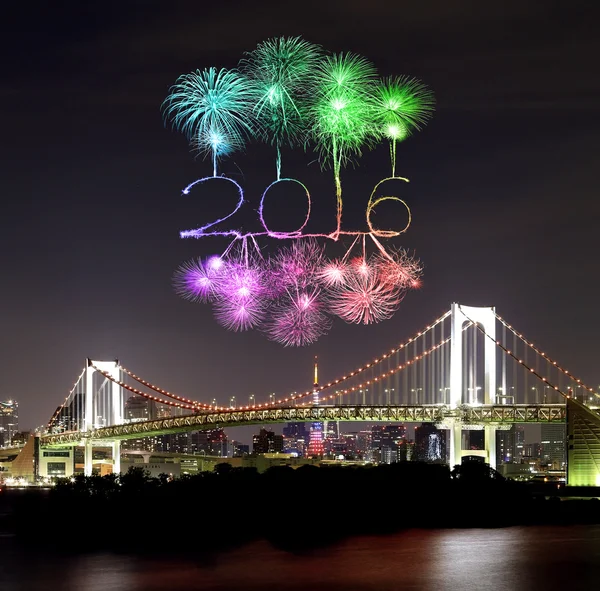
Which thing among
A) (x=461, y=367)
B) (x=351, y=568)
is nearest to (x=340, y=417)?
(x=461, y=367)

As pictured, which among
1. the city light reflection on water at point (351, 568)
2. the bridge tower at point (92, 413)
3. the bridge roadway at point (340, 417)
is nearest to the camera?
the city light reflection on water at point (351, 568)

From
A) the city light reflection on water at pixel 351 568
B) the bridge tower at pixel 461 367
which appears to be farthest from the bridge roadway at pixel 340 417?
the city light reflection on water at pixel 351 568

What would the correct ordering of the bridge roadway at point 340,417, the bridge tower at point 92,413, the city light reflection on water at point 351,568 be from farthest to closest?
the bridge tower at point 92,413 < the bridge roadway at point 340,417 < the city light reflection on water at point 351,568

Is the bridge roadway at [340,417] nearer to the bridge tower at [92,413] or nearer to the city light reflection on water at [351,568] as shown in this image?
the bridge tower at [92,413]

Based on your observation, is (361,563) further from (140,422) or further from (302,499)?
(140,422)

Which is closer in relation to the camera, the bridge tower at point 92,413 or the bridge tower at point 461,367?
the bridge tower at point 461,367

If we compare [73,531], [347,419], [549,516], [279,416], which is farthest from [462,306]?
[73,531]

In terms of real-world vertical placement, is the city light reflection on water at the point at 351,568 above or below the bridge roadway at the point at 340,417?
below

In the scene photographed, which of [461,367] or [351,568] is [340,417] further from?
[351,568]
